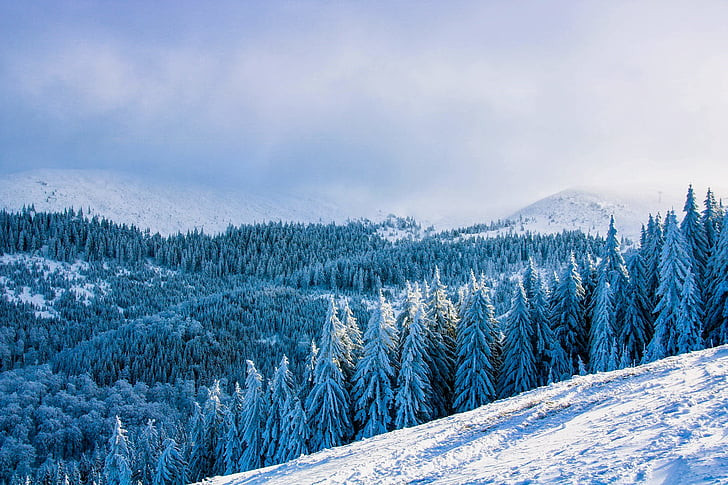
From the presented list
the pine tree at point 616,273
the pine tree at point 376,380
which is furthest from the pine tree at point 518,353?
the pine tree at point 376,380

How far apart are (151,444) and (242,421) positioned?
2371 cm

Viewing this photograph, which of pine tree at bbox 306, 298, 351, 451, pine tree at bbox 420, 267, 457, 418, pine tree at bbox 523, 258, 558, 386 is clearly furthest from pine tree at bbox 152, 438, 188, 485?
pine tree at bbox 523, 258, 558, 386

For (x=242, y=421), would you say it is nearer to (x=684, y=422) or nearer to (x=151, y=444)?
(x=151, y=444)

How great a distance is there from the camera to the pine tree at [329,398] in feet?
111

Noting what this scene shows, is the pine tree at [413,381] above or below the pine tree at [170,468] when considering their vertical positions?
above

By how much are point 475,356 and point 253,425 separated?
63.1 ft

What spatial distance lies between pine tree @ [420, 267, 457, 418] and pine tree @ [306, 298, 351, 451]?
7.20 metres

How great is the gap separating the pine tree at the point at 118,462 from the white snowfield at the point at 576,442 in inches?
1373

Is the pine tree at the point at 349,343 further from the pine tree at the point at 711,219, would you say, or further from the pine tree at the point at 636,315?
the pine tree at the point at 711,219

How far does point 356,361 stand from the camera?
38219 millimetres

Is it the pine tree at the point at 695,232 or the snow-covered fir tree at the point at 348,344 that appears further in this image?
the pine tree at the point at 695,232

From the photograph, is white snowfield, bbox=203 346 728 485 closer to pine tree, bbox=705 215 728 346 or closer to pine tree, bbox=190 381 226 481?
pine tree, bbox=705 215 728 346

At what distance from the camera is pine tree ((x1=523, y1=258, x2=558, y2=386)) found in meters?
39.2

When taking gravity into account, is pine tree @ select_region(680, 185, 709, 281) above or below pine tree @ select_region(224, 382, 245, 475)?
above
